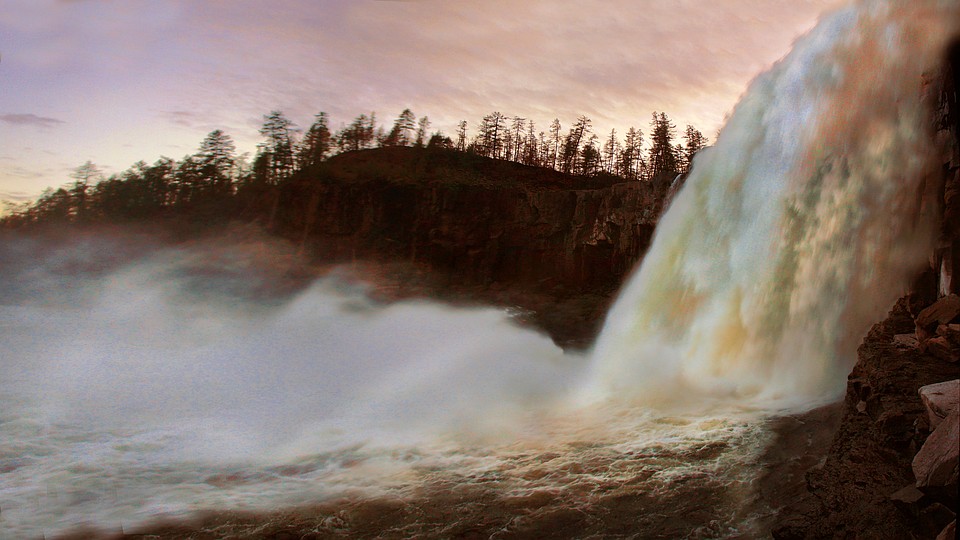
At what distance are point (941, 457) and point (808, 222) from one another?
899 cm

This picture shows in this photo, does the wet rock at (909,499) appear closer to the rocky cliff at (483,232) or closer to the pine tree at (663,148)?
the rocky cliff at (483,232)

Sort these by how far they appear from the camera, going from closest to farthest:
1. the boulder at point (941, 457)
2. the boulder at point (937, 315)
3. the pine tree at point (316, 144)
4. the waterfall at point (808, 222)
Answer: the boulder at point (941, 457), the boulder at point (937, 315), the waterfall at point (808, 222), the pine tree at point (316, 144)

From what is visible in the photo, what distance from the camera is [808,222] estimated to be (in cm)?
1171

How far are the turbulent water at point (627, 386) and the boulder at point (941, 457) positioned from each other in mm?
1895

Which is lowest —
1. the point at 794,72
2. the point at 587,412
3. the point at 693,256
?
the point at 587,412

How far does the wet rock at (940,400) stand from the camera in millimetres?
4727

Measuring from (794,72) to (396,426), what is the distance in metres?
12.8

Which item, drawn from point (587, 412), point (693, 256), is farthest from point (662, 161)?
point (587, 412)

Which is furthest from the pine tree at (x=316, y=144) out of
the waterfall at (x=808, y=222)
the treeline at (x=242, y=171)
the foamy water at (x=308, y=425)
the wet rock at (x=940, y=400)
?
the wet rock at (x=940, y=400)

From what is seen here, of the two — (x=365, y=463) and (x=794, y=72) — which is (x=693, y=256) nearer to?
(x=794, y=72)

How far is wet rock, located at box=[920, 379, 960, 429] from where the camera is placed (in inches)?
186

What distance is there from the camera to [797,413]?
8844mm

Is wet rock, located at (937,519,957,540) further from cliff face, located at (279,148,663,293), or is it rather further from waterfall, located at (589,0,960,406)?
cliff face, located at (279,148,663,293)

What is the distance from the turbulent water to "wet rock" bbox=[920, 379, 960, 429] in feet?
6.85
